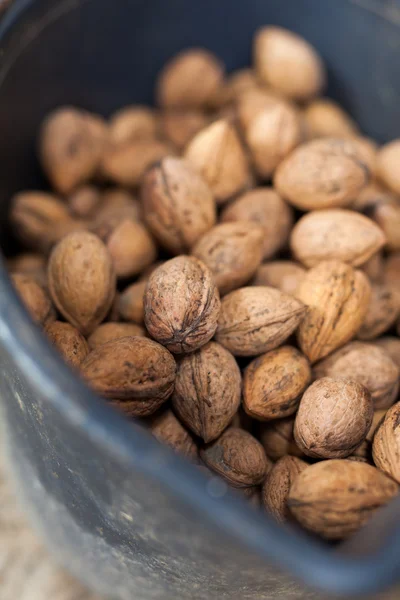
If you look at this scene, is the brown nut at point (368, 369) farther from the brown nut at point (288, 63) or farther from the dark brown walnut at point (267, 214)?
the brown nut at point (288, 63)

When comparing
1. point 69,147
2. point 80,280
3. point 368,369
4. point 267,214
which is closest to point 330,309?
point 368,369

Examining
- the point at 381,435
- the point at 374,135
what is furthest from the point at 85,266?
the point at 374,135

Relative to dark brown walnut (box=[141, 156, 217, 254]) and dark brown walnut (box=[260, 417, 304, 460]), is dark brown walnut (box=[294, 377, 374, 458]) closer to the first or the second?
dark brown walnut (box=[260, 417, 304, 460])

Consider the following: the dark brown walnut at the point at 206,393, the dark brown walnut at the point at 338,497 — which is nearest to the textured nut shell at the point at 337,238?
the dark brown walnut at the point at 206,393

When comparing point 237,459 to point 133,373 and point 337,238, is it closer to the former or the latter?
point 133,373

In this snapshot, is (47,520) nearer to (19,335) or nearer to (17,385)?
(17,385)

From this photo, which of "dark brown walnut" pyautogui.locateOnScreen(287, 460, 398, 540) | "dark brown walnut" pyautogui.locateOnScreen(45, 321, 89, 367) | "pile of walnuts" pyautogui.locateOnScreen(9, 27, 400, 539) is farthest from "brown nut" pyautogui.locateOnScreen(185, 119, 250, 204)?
"dark brown walnut" pyautogui.locateOnScreen(287, 460, 398, 540)
